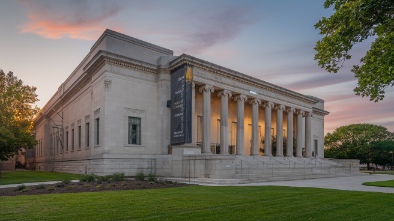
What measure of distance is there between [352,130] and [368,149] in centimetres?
898

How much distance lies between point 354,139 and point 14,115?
9002cm

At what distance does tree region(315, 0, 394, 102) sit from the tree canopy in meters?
28.2

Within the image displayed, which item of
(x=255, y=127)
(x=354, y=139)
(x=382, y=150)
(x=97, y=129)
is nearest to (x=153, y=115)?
(x=97, y=129)

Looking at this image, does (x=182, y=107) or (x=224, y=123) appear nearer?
(x=182, y=107)

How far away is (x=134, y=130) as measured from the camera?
35.5 meters

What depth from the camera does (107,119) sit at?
109ft

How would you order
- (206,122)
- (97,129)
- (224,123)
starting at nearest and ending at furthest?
(97,129) → (206,122) → (224,123)

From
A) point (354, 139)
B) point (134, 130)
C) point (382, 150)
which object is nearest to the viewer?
point (134, 130)

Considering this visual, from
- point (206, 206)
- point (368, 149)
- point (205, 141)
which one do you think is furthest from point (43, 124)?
point (368, 149)

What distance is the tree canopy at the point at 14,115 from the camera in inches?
1244

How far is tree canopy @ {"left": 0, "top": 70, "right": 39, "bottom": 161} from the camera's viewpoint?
3159cm

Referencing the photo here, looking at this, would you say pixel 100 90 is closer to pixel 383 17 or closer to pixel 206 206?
pixel 206 206

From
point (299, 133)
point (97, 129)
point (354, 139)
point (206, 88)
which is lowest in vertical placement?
point (354, 139)

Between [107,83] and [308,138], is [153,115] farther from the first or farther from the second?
[308,138]
